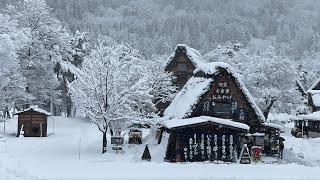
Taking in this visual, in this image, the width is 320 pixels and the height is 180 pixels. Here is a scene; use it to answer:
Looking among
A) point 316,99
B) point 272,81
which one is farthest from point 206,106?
point 316,99

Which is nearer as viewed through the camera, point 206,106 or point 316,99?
point 206,106

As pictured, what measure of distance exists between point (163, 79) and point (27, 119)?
58.7 ft

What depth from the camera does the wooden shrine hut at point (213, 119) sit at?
2544cm

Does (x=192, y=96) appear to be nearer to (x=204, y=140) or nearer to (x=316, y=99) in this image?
(x=204, y=140)

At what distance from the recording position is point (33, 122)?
36625 mm

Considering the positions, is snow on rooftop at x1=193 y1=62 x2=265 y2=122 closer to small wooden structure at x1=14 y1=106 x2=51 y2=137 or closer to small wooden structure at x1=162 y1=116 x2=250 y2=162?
small wooden structure at x1=162 y1=116 x2=250 y2=162

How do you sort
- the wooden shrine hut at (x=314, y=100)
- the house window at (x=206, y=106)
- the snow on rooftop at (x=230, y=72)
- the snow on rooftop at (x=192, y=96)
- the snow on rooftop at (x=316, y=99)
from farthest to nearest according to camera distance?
the wooden shrine hut at (x=314, y=100), the snow on rooftop at (x=316, y=99), the house window at (x=206, y=106), the snow on rooftop at (x=230, y=72), the snow on rooftop at (x=192, y=96)

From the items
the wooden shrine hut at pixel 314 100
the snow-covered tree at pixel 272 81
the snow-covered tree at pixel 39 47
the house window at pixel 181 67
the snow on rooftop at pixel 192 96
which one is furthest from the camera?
the wooden shrine hut at pixel 314 100

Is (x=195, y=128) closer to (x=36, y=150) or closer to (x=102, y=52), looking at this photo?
(x=102, y=52)

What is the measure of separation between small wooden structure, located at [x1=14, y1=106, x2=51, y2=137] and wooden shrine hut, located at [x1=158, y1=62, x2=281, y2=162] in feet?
41.7

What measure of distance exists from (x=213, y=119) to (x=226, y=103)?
3.75 meters

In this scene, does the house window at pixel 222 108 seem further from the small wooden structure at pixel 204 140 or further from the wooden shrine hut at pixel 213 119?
the small wooden structure at pixel 204 140

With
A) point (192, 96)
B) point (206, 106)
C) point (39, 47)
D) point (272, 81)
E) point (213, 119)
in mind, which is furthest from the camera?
point (272, 81)

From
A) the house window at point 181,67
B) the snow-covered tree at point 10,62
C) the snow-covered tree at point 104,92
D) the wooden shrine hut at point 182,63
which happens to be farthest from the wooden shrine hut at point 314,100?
the snow-covered tree at point 10,62
